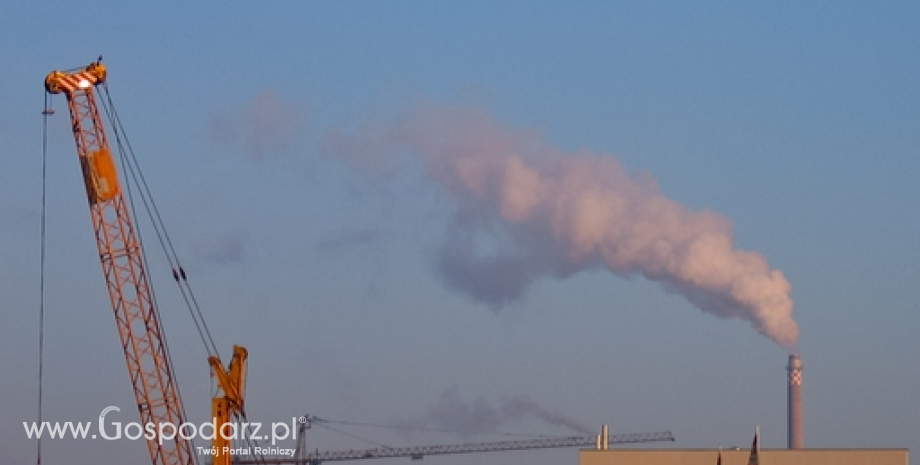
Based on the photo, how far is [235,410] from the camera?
327 feet

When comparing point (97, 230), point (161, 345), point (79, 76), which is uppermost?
point (79, 76)

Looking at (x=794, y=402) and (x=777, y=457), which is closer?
(x=777, y=457)

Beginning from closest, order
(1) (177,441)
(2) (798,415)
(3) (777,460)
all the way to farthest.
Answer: (3) (777,460)
(1) (177,441)
(2) (798,415)

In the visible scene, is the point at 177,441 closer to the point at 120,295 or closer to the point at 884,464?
the point at 120,295

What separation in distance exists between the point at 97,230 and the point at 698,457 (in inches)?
1449

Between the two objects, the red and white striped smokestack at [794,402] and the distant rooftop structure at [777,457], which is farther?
the red and white striped smokestack at [794,402]

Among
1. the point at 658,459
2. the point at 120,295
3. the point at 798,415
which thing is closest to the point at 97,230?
the point at 120,295

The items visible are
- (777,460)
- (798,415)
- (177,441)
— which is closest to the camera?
(777,460)

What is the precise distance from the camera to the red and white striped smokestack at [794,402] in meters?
150

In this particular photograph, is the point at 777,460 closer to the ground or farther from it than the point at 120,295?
closer to the ground

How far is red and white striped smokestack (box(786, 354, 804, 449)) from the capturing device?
5910 inches

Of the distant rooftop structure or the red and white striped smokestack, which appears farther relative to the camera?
the red and white striped smokestack

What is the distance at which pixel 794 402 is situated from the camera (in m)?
156

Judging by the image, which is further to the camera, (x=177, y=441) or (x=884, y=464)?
(x=177, y=441)
